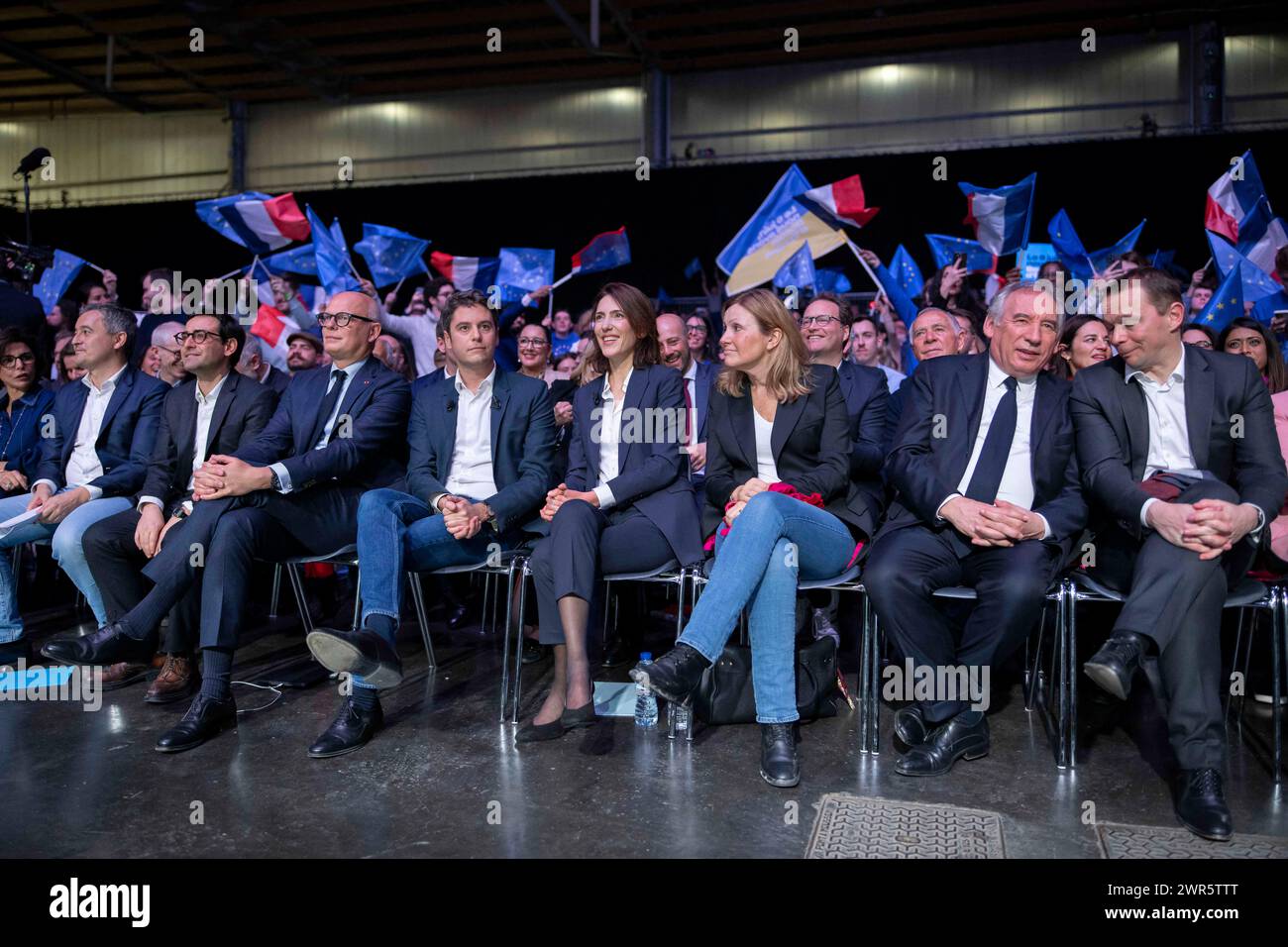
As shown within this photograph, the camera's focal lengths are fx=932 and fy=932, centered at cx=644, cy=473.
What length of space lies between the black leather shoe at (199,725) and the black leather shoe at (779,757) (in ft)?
5.65

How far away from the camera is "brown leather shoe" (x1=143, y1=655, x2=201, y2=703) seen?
333cm

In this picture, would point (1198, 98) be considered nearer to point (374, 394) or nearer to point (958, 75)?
point (958, 75)

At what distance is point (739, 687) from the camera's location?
3047mm

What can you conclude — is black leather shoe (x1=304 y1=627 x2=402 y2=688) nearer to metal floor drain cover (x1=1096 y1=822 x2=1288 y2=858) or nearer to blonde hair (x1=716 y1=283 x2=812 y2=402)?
blonde hair (x1=716 y1=283 x2=812 y2=402)

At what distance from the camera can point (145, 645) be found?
3250 mm

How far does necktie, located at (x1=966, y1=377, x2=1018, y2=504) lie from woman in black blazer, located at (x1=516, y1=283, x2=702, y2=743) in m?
0.92

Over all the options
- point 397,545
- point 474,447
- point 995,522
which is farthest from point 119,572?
point 995,522

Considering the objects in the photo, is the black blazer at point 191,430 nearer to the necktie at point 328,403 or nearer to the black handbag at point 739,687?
the necktie at point 328,403

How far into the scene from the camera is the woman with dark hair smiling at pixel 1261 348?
3594mm

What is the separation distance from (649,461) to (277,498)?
133 cm

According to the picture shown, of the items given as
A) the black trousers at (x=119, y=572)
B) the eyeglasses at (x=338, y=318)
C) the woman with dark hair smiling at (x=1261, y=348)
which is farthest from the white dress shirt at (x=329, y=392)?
the woman with dark hair smiling at (x=1261, y=348)

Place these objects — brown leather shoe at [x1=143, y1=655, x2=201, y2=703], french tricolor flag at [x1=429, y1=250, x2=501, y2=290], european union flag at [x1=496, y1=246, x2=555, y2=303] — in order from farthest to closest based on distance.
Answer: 1. french tricolor flag at [x1=429, y1=250, x2=501, y2=290]
2. european union flag at [x1=496, y1=246, x2=555, y2=303]
3. brown leather shoe at [x1=143, y1=655, x2=201, y2=703]

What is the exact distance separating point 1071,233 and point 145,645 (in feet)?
19.3

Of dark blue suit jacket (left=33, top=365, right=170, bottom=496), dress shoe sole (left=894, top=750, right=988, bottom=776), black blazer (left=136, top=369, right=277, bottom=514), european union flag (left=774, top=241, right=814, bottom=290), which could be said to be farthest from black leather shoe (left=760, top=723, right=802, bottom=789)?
european union flag (left=774, top=241, right=814, bottom=290)
